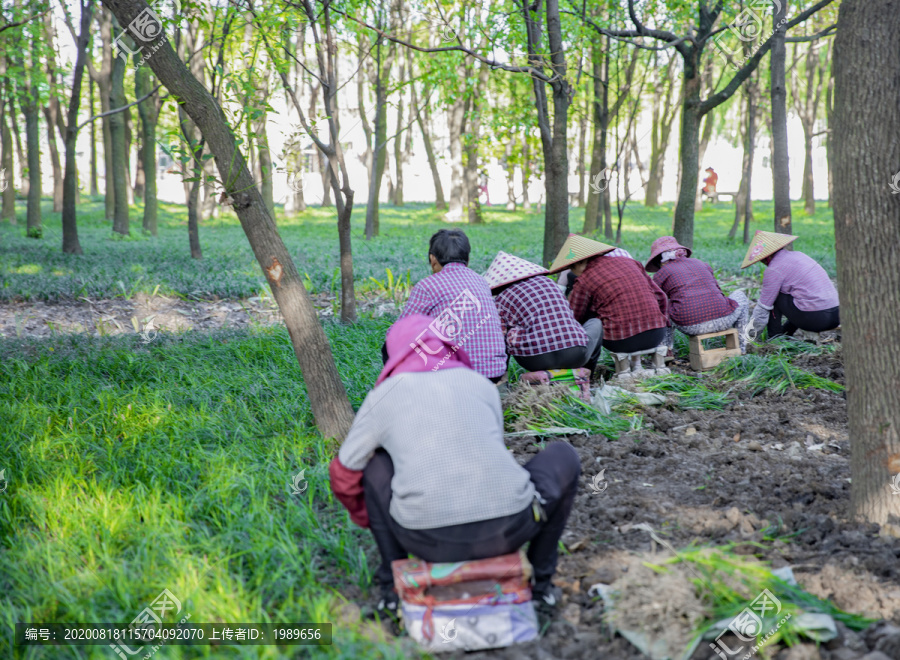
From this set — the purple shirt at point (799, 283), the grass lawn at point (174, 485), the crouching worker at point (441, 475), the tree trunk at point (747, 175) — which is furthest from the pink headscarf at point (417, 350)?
the tree trunk at point (747, 175)

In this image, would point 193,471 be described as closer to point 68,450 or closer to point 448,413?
point 68,450

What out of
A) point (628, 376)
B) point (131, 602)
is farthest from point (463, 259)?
point (131, 602)

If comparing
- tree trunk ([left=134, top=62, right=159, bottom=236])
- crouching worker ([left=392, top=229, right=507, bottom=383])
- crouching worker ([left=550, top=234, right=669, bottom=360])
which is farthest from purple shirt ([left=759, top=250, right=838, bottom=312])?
tree trunk ([left=134, top=62, right=159, bottom=236])

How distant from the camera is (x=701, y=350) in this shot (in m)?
5.95

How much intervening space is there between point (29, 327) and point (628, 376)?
5659mm

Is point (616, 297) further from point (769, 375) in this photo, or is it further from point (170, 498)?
point (170, 498)

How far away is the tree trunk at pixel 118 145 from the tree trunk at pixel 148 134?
0.38 meters

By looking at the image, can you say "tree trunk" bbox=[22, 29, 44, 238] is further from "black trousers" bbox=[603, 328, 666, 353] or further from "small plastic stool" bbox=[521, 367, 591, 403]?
"black trousers" bbox=[603, 328, 666, 353]

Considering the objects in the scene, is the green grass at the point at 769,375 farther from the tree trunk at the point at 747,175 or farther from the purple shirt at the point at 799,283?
the tree trunk at the point at 747,175

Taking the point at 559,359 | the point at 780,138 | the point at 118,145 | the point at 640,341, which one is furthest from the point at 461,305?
the point at 118,145

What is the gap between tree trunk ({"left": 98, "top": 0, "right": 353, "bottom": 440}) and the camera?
3.99 m

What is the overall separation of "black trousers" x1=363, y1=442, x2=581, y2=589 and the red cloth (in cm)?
4

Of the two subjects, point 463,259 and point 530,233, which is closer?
point 463,259

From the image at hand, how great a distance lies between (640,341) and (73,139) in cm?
932
